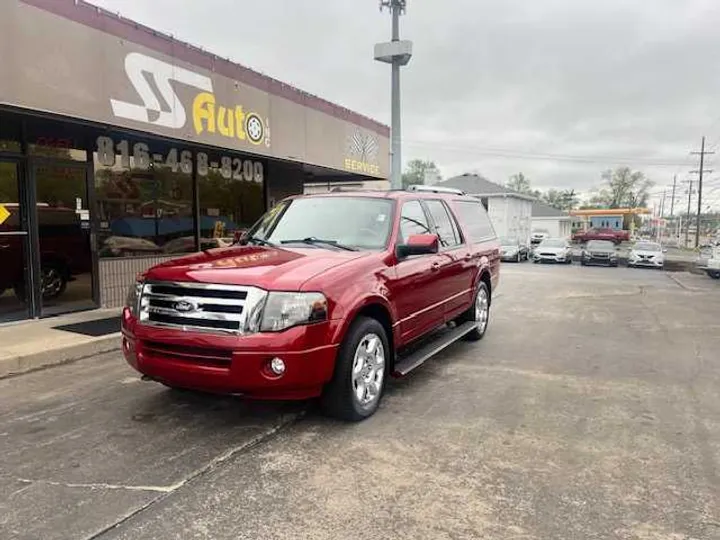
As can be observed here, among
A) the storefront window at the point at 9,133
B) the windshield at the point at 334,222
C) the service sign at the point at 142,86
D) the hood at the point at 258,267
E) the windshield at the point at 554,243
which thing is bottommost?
the windshield at the point at 554,243

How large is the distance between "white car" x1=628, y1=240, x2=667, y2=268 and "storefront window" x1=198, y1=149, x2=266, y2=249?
73.4ft

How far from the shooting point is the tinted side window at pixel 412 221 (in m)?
5.53

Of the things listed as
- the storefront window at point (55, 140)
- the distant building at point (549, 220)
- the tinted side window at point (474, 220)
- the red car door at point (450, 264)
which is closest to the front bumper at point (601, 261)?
the tinted side window at point (474, 220)

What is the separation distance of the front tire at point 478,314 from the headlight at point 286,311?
148 inches

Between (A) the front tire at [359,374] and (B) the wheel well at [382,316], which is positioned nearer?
(A) the front tire at [359,374]

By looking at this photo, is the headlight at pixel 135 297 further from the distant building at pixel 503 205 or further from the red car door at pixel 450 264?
the distant building at pixel 503 205

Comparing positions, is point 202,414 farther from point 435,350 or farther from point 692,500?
point 692,500

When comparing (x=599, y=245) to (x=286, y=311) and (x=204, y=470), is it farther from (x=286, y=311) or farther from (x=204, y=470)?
(x=204, y=470)

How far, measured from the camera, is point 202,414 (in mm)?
4668

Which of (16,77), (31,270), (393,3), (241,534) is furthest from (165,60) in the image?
(393,3)

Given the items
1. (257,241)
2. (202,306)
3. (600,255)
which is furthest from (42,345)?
(600,255)

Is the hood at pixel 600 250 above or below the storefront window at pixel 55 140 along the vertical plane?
below

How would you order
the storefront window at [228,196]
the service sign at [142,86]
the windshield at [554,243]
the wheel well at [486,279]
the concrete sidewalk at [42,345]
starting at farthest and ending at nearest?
1. the windshield at [554,243]
2. the storefront window at [228,196]
3. the wheel well at [486,279]
4. the service sign at [142,86]
5. the concrete sidewalk at [42,345]

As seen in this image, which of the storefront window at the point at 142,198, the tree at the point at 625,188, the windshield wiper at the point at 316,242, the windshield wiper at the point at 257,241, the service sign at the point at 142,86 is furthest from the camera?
the tree at the point at 625,188
